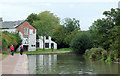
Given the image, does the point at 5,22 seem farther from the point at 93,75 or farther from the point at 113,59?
the point at 93,75

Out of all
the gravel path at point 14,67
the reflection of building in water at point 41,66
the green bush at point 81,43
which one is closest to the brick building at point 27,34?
the green bush at point 81,43

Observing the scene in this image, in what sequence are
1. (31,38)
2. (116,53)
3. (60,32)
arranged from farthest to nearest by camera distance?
(60,32), (31,38), (116,53)

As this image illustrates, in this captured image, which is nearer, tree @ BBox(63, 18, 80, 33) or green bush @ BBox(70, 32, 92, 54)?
green bush @ BBox(70, 32, 92, 54)

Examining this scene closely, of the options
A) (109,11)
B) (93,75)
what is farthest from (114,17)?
(93,75)

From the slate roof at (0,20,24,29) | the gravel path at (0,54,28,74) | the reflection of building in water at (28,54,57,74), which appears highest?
the slate roof at (0,20,24,29)

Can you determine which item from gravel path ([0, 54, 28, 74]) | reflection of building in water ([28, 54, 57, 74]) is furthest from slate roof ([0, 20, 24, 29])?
gravel path ([0, 54, 28, 74])

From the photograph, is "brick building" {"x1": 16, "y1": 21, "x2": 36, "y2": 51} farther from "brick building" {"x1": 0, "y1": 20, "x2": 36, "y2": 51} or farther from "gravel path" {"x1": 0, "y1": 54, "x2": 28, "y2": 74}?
"gravel path" {"x1": 0, "y1": 54, "x2": 28, "y2": 74}

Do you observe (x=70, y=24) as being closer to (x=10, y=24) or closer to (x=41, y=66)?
(x=10, y=24)

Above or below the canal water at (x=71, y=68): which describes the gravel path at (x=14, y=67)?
above

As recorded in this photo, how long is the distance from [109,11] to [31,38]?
103ft

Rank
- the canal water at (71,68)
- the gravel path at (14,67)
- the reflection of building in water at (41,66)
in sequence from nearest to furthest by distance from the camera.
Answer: the gravel path at (14,67) → the canal water at (71,68) → the reflection of building in water at (41,66)

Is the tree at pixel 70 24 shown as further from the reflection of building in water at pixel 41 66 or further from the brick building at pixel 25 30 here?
the reflection of building in water at pixel 41 66

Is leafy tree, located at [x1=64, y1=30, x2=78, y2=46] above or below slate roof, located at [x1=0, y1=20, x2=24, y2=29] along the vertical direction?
below

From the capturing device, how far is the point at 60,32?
7675 centimetres
